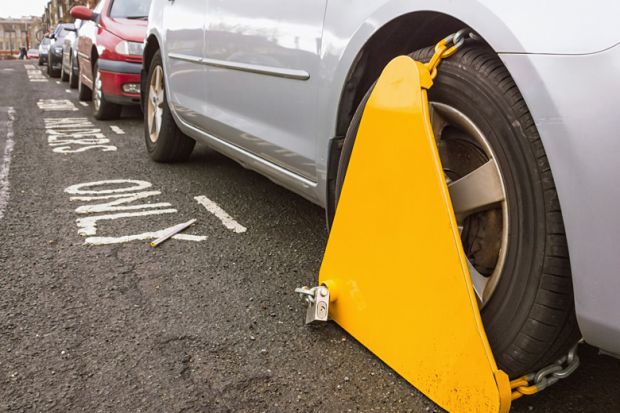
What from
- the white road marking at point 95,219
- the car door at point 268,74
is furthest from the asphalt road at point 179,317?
the car door at point 268,74

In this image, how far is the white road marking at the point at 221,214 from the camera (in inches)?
130

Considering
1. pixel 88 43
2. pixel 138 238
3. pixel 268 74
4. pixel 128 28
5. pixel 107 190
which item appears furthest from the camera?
pixel 88 43

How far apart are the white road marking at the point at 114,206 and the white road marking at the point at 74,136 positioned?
1.52 m

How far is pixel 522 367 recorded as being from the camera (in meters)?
1.59

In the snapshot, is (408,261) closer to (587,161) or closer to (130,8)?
(587,161)

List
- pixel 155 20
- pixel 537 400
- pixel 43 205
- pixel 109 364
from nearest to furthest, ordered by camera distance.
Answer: pixel 537 400
pixel 109 364
pixel 43 205
pixel 155 20

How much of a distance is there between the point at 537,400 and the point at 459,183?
2.14 feet

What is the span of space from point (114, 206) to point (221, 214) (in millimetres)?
698

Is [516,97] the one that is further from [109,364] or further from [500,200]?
[109,364]

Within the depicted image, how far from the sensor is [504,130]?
158 centimetres

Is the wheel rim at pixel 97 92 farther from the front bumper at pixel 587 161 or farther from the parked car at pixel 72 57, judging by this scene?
the front bumper at pixel 587 161

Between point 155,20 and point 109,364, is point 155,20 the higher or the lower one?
the higher one

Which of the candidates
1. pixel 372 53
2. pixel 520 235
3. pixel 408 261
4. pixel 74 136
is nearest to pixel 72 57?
pixel 74 136

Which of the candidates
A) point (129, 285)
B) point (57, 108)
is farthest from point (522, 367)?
point (57, 108)
